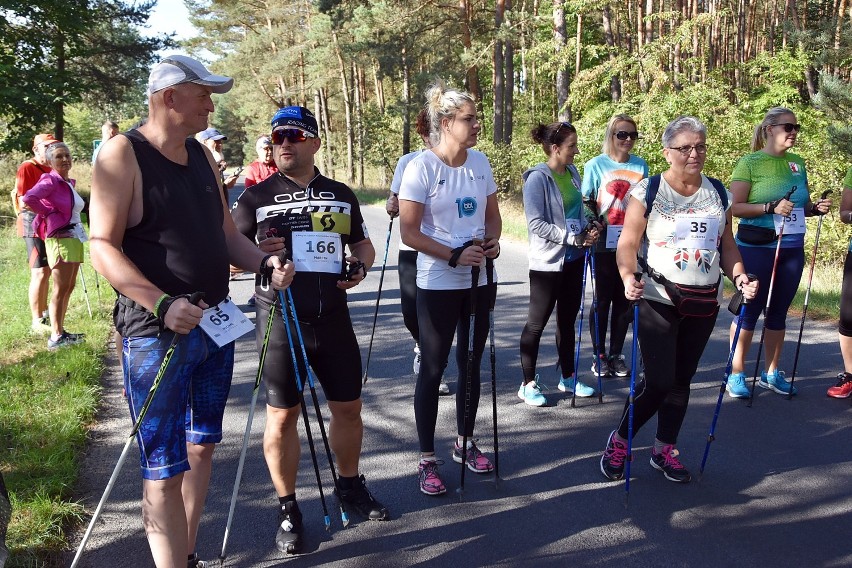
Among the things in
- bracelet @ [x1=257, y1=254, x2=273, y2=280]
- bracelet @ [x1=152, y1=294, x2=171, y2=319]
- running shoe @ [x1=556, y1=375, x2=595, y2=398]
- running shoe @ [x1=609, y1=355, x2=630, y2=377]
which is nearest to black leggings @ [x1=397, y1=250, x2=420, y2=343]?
running shoe @ [x1=556, y1=375, x2=595, y2=398]

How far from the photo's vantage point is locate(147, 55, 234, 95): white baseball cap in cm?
248

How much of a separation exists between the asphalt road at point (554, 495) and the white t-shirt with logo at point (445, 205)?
3.96ft

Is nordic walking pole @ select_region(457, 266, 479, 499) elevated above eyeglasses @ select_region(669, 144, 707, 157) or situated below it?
below

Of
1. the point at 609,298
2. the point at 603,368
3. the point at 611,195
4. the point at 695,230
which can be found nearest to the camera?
the point at 695,230

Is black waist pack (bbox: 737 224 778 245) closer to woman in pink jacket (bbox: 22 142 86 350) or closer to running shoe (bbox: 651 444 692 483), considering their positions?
running shoe (bbox: 651 444 692 483)

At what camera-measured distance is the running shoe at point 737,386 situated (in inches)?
208

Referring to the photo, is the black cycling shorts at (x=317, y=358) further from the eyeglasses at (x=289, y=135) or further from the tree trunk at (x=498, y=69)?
the tree trunk at (x=498, y=69)

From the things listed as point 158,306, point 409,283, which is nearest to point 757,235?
point 409,283

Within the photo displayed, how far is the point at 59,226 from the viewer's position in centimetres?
673

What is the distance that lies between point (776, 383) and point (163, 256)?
4714mm

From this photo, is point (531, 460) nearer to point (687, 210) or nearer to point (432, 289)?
point (432, 289)

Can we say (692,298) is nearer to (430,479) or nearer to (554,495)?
(554,495)

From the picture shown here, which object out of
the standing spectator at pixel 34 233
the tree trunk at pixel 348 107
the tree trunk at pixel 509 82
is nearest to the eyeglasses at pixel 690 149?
the standing spectator at pixel 34 233

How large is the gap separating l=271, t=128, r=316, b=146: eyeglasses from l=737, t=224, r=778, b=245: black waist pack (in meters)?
3.56
